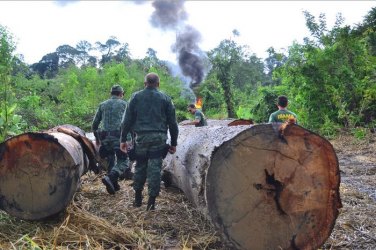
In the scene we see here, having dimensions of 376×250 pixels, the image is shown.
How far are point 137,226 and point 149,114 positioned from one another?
145cm

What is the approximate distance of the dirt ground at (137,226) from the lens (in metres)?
3.44

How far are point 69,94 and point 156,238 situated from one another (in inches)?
698

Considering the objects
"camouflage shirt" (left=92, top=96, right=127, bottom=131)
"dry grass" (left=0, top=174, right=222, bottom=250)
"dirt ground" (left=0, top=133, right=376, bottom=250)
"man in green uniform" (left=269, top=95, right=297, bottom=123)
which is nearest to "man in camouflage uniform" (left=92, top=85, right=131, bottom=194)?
"camouflage shirt" (left=92, top=96, right=127, bottom=131)

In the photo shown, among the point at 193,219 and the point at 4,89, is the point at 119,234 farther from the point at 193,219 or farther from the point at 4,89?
the point at 4,89

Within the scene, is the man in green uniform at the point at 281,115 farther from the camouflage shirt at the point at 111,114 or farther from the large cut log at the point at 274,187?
the large cut log at the point at 274,187

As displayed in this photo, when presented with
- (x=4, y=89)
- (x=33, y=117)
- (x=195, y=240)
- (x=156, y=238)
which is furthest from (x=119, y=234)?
(x=33, y=117)

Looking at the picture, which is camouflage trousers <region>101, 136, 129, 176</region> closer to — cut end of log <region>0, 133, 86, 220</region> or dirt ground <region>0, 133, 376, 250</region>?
dirt ground <region>0, 133, 376, 250</region>

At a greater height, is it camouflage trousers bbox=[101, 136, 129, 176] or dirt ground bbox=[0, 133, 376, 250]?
camouflage trousers bbox=[101, 136, 129, 176]

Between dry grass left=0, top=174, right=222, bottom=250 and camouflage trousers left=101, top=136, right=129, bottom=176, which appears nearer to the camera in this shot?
dry grass left=0, top=174, right=222, bottom=250

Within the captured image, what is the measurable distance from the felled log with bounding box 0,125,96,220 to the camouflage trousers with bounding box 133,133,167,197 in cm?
96

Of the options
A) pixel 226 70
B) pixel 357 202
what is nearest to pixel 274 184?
pixel 357 202

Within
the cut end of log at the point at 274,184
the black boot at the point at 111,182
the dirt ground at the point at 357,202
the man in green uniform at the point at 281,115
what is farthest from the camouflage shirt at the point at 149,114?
the man in green uniform at the point at 281,115

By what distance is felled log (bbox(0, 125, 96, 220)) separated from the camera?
13.3 feet

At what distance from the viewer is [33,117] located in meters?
14.9
